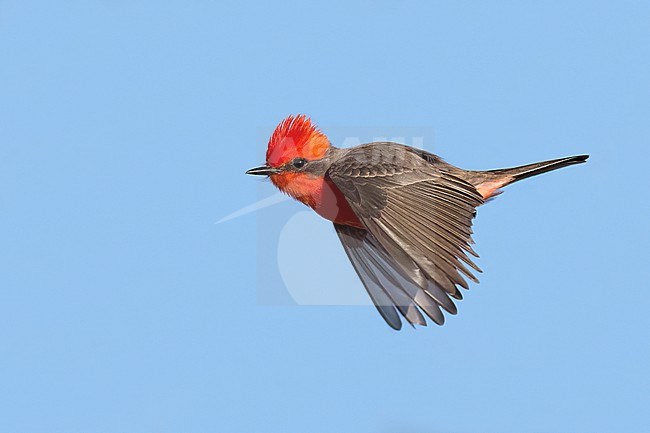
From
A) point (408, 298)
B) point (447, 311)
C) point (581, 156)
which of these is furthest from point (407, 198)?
point (581, 156)

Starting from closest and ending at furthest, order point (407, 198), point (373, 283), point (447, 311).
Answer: point (447, 311) → point (407, 198) → point (373, 283)

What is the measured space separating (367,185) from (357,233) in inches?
29.6

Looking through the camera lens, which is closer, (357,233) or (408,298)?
(408,298)

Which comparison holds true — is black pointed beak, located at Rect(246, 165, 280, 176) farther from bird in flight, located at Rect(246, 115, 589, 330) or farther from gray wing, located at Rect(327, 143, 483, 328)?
gray wing, located at Rect(327, 143, 483, 328)

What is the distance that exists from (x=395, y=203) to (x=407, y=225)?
0.90 feet

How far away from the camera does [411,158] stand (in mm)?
6477

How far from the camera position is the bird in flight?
17.8ft

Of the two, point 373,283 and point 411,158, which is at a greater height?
point 411,158

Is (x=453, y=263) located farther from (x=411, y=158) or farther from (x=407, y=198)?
(x=411, y=158)

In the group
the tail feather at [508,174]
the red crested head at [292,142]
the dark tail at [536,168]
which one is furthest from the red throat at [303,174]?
the dark tail at [536,168]

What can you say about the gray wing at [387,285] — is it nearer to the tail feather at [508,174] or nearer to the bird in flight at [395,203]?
the bird in flight at [395,203]

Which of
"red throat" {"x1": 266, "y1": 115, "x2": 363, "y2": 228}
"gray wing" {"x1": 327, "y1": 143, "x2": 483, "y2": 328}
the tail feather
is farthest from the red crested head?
the tail feather

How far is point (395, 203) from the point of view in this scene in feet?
19.6

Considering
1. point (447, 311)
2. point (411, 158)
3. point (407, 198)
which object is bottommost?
point (447, 311)
